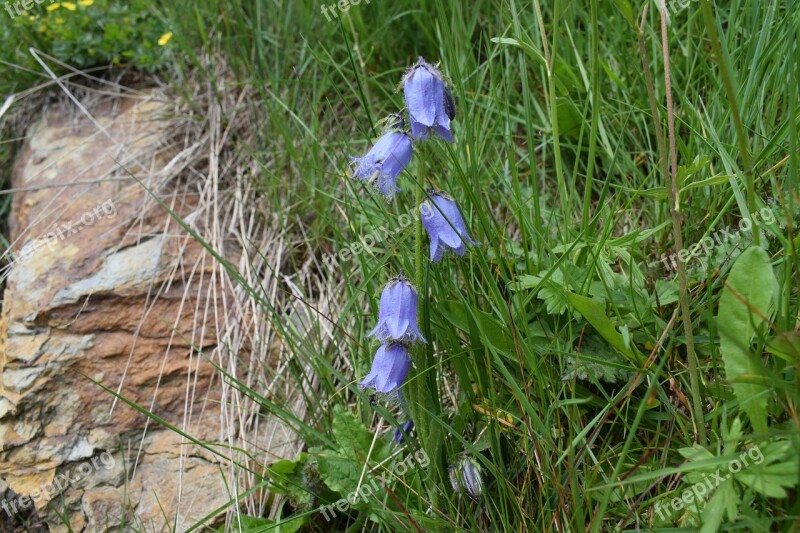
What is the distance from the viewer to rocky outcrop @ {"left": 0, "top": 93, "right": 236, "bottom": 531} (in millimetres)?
2629

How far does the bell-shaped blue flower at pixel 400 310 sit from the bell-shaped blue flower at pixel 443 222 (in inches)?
6.4

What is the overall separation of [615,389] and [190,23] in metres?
3.07

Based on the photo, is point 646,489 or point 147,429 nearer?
point 646,489

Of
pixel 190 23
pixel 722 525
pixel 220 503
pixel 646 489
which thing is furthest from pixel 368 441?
pixel 190 23

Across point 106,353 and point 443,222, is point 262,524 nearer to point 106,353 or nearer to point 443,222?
point 106,353

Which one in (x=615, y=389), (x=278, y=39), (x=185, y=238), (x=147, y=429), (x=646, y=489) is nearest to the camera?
(x=646, y=489)

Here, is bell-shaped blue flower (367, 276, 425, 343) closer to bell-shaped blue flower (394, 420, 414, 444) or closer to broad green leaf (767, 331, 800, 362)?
bell-shaped blue flower (394, 420, 414, 444)

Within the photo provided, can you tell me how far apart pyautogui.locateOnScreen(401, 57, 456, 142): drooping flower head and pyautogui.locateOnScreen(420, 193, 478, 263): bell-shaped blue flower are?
182mm

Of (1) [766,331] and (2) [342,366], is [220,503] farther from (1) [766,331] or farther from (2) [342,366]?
(1) [766,331]

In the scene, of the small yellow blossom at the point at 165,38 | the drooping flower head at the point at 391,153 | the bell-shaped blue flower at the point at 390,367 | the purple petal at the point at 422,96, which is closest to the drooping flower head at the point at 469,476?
the bell-shaped blue flower at the point at 390,367

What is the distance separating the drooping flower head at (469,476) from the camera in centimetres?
201

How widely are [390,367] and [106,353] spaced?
149cm

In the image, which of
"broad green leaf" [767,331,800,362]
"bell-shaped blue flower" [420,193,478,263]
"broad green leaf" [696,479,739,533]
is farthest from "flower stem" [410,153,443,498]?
"broad green leaf" [767,331,800,362]

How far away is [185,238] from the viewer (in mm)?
3350
